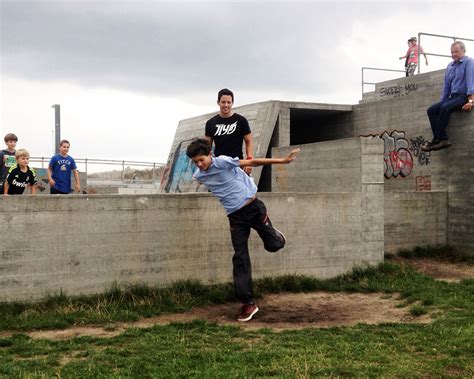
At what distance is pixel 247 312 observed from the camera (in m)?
6.23

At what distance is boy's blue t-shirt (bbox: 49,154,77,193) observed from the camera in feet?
31.6

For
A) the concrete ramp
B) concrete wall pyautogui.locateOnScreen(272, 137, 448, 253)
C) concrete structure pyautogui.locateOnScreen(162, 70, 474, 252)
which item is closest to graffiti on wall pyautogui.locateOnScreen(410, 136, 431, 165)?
concrete structure pyautogui.locateOnScreen(162, 70, 474, 252)

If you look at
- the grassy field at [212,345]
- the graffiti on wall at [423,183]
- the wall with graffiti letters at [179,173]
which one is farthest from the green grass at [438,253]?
the wall with graffiti letters at [179,173]

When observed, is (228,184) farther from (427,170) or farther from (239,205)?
(427,170)

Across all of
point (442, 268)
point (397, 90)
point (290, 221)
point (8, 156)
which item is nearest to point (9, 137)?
point (8, 156)

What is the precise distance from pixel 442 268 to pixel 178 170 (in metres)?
11.8

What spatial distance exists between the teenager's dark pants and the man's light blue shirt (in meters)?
6.33

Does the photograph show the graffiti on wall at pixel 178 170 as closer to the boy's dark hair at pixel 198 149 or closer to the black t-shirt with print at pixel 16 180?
the black t-shirt with print at pixel 16 180

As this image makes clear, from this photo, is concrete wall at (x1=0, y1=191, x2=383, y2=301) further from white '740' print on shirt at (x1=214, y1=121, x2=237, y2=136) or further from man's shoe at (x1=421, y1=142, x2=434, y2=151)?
man's shoe at (x1=421, y1=142, x2=434, y2=151)

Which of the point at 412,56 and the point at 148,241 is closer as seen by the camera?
the point at 148,241

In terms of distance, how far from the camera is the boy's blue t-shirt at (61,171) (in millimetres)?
9625

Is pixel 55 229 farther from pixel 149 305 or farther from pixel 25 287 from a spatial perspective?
pixel 149 305

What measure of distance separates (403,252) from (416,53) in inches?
322

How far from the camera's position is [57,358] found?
4.66 meters
